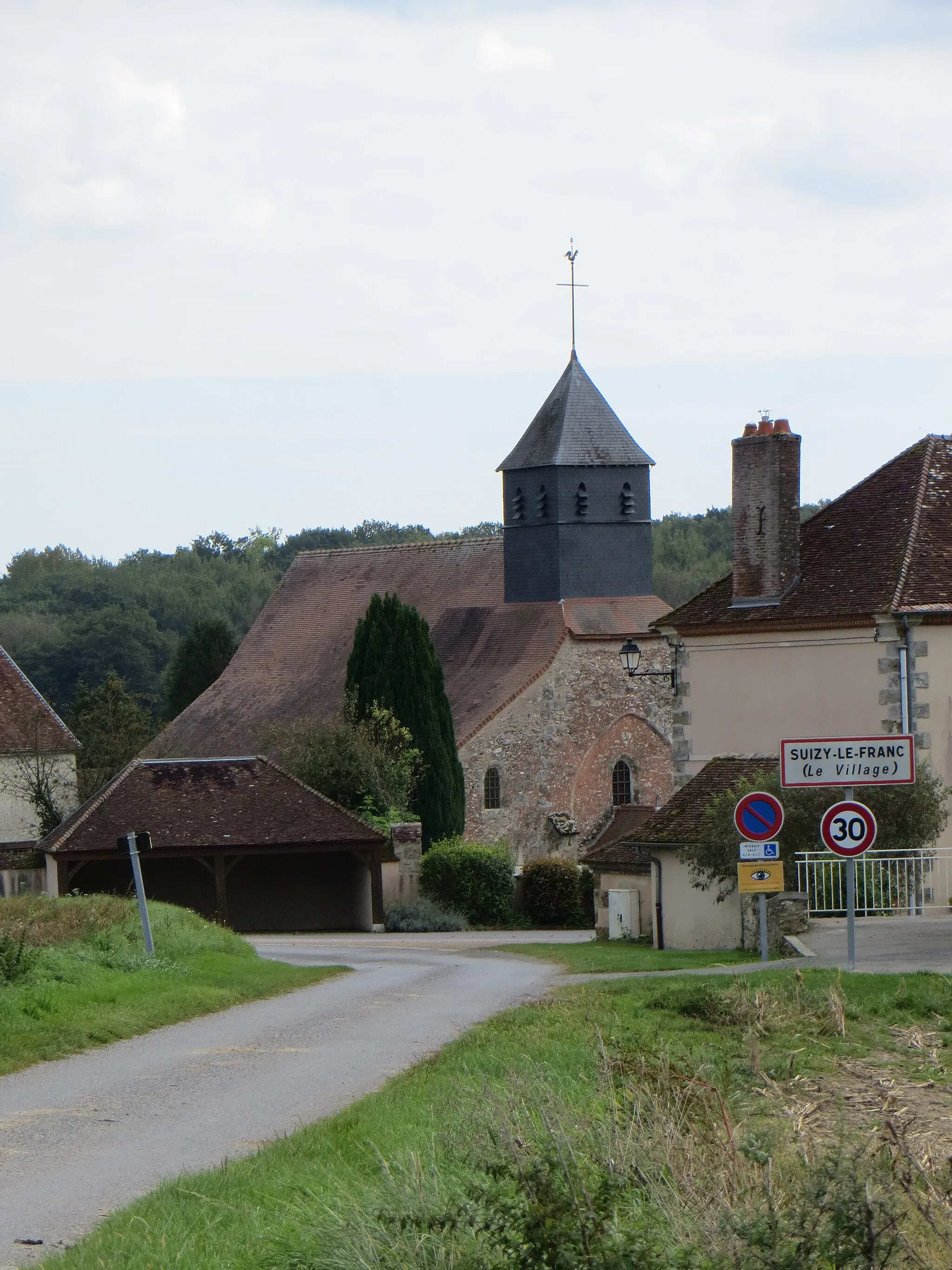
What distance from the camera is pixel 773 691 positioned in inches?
1160

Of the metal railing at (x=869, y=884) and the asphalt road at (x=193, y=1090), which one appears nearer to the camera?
the asphalt road at (x=193, y=1090)

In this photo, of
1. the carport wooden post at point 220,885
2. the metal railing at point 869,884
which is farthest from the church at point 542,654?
the metal railing at point 869,884

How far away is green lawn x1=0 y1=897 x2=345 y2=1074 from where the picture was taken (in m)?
13.9

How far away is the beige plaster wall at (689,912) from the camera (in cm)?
2611

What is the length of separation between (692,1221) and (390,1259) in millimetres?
976

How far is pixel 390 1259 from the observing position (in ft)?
18.1

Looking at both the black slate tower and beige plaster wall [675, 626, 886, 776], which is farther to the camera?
the black slate tower

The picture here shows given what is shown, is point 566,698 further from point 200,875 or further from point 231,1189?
point 231,1189

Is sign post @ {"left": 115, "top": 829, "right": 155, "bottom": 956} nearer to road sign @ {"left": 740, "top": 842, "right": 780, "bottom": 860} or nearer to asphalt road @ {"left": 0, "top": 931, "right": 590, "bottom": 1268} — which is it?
asphalt road @ {"left": 0, "top": 931, "right": 590, "bottom": 1268}

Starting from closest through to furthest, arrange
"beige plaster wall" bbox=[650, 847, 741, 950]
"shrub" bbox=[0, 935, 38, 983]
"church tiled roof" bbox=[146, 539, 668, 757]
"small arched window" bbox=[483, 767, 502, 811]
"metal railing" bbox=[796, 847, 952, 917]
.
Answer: "shrub" bbox=[0, 935, 38, 983] < "metal railing" bbox=[796, 847, 952, 917] < "beige plaster wall" bbox=[650, 847, 741, 950] < "small arched window" bbox=[483, 767, 502, 811] < "church tiled roof" bbox=[146, 539, 668, 757]

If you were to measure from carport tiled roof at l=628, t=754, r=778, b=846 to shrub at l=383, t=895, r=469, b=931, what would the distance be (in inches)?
467

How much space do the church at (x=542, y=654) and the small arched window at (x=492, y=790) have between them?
4cm

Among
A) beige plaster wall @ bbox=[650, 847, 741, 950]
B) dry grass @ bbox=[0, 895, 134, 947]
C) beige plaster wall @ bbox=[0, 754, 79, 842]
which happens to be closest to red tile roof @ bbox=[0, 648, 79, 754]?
beige plaster wall @ bbox=[0, 754, 79, 842]

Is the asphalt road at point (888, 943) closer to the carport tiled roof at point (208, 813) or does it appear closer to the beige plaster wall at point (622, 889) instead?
the beige plaster wall at point (622, 889)
